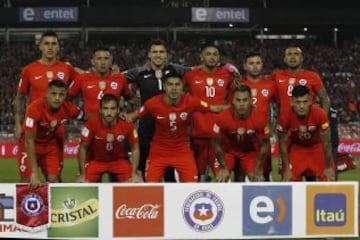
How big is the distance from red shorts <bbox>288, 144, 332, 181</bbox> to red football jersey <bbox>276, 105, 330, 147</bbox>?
0.28 ft

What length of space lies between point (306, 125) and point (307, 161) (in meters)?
0.43

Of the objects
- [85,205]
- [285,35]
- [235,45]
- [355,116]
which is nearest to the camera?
[85,205]

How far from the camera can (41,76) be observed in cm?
775

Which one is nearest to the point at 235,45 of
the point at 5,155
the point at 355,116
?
the point at 355,116

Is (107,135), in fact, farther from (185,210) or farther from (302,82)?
(302,82)

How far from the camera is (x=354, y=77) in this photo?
3334 cm

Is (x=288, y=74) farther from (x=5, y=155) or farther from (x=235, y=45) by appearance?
(x=235, y=45)

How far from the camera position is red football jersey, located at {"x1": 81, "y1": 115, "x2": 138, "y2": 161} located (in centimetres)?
720

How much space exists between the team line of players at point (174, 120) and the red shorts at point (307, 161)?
0.01 meters

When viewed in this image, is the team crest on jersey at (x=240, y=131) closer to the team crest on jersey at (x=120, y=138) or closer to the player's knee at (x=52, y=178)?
the team crest on jersey at (x=120, y=138)

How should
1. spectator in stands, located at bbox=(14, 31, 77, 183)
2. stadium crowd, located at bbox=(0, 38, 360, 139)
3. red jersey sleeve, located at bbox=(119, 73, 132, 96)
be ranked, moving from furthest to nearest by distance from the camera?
1. stadium crowd, located at bbox=(0, 38, 360, 139)
2. red jersey sleeve, located at bbox=(119, 73, 132, 96)
3. spectator in stands, located at bbox=(14, 31, 77, 183)

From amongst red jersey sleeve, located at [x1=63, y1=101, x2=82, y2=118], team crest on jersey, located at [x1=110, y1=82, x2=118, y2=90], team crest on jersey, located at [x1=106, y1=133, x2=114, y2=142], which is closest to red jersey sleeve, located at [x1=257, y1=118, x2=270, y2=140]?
team crest on jersey, located at [x1=106, y1=133, x2=114, y2=142]

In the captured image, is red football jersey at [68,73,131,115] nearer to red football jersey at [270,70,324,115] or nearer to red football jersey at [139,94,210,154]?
red football jersey at [139,94,210,154]

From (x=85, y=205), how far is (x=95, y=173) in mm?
1358
